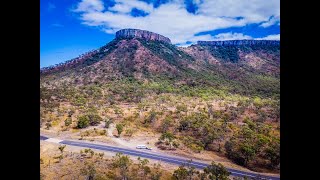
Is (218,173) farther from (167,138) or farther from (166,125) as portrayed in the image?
(166,125)

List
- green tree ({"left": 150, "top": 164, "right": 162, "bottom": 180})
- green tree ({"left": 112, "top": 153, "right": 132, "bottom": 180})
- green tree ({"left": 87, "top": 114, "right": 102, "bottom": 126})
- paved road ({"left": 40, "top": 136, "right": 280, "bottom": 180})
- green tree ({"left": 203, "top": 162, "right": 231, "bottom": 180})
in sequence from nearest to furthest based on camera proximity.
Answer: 1. green tree ({"left": 203, "top": 162, "right": 231, "bottom": 180})
2. green tree ({"left": 150, "top": 164, "right": 162, "bottom": 180})
3. green tree ({"left": 112, "top": 153, "right": 132, "bottom": 180})
4. paved road ({"left": 40, "top": 136, "right": 280, "bottom": 180})
5. green tree ({"left": 87, "top": 114, "right": 102, "bottom": 126})

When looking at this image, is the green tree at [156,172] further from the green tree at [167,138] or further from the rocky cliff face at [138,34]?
the rocky cliff face at [138,34]

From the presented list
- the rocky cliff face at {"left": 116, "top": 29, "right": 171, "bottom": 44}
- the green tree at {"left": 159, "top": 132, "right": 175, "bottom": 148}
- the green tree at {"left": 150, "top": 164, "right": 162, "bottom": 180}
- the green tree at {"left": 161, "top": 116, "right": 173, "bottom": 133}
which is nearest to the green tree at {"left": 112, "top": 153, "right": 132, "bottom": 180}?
the green tree at {"left": 150, "top": 164, "right": 162, "bottom": 180}

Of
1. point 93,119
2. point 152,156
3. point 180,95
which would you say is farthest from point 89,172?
point 180,95

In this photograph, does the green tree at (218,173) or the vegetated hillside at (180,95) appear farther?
the vegetated hillside at (180,95)

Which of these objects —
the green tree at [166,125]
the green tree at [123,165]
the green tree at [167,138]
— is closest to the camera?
the green tree at [123,165]

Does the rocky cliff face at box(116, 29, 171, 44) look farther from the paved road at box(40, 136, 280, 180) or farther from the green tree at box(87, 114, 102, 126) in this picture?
the paved road at box(40, 136, 280, 180)

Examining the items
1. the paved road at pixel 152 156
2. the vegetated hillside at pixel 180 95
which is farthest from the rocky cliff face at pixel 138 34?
the paved road at pixel 152 156

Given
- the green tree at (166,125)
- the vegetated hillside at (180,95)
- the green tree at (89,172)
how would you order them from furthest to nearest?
the green tree at (166,125)
the vegetated hillside at (180,95)
the green tree at (89,172)
